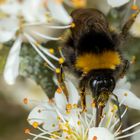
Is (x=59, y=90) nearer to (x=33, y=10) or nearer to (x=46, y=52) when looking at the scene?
(x=46, y=52)

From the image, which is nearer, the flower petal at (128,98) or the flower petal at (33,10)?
the flower petal at (33,10)

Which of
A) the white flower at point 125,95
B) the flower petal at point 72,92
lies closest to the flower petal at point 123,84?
the white flower at point 125,95

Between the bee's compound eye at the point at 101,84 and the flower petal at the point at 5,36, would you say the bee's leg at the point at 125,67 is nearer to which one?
the bee's compound eye at the point at 101,84

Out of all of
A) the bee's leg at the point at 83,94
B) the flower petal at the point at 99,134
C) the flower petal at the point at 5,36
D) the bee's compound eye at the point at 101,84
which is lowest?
the flower petal at the point at 99,134

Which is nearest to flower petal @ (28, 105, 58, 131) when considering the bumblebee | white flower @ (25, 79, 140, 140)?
white flower @ (25, 79, 140, 140)

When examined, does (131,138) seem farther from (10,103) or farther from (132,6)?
(10,103)

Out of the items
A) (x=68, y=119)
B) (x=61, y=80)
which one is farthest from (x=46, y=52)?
(x=68, y=119)
